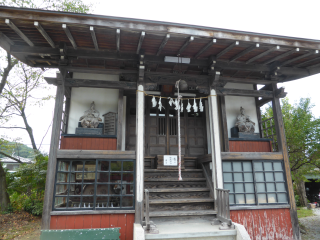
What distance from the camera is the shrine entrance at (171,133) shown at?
8.40 m

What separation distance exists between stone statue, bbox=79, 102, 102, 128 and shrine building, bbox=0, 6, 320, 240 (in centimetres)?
3

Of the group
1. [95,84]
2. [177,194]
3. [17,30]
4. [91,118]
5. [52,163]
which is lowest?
[177,194]

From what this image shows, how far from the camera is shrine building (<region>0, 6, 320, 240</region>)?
5.24 meters

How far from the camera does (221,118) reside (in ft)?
25.3

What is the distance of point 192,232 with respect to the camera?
4.89 m

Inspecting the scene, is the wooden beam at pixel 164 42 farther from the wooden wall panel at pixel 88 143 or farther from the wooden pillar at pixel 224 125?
the wooden pillar at pixel 224 125

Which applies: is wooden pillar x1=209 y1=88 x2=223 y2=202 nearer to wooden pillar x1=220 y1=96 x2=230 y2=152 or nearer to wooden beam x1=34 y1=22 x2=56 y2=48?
Result: wooden pillar x1=220 y1=96 x2=230 y2=152

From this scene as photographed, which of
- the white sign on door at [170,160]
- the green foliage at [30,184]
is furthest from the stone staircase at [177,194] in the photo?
the green foliage at [30,184]

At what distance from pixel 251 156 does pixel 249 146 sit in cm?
54

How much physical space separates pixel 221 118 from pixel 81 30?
5.23 metres

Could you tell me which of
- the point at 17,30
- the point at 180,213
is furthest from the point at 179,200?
the point at 17,30

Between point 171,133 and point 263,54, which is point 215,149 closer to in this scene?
point 171,133

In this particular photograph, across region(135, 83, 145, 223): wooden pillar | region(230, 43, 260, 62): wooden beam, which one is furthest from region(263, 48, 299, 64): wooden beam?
region(135, 83, 145, 223): wooden pillar

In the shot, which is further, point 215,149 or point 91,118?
point 91,118
